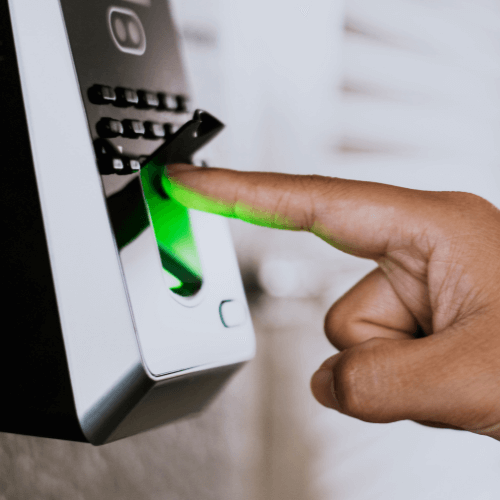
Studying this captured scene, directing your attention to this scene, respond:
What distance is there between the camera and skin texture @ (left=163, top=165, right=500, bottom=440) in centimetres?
26

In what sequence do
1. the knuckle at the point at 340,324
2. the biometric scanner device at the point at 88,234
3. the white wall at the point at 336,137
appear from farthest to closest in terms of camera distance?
1. the white wall at the point at 336,137
2. the knuckle at the point at 340,324
3. the biometric scanner device at the point at 88,234

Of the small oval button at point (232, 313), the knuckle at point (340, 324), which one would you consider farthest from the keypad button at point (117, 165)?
the knuckle at point (340, 324)

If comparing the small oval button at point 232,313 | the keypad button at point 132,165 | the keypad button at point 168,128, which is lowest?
the small oval button at point 232,313

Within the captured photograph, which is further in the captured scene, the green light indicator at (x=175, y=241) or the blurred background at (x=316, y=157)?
the blurred background at (x=316, y=157)

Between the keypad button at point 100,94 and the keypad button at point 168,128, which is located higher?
the keypad button at point 100,94

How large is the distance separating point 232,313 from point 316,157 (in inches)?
10.9

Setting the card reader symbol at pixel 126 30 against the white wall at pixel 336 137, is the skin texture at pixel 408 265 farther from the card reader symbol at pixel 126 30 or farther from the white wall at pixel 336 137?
the white wall at pixel 336 137

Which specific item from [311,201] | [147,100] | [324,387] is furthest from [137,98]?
[324,387]

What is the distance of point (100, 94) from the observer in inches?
9.7

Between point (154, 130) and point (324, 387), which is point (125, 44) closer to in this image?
point (154, 130)

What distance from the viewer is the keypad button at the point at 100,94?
0.25 meters

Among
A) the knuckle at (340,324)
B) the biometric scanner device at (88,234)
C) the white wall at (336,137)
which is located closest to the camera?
the biometric scanner device at (88,234)

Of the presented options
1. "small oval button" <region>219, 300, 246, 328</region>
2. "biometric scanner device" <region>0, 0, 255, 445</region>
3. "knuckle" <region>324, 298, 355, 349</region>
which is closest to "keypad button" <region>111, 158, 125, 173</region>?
"biometric scanner device" <region>0, 0, 255, 445</region>

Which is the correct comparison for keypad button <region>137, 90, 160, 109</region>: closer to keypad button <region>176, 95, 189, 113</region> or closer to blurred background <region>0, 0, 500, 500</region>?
keypad button <region>176, 95, 189, 113</region>
